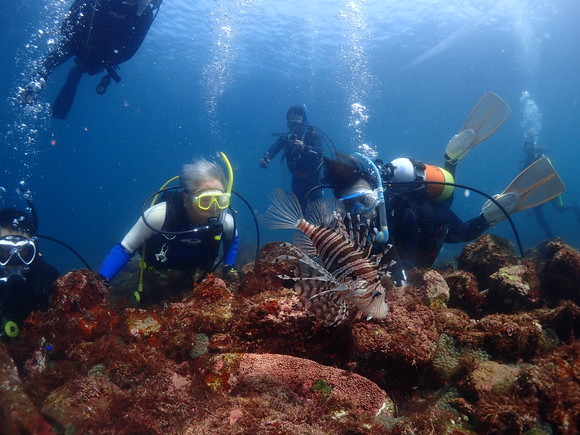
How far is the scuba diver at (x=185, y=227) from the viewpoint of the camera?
4.87 m

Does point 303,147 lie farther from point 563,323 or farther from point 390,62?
point 390,62

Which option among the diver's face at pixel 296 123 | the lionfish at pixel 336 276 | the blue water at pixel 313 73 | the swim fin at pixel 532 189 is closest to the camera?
the lionfish at pixel 336 276

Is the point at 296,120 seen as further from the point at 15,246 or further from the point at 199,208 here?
the point at 15,246

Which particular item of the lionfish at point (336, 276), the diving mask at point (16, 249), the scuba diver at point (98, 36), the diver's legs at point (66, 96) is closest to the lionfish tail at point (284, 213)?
the lionfish at point (336, 276)

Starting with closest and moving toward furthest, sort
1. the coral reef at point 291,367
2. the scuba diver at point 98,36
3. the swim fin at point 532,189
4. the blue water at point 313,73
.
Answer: the coral reef at point 291,367, the swim fin at point 532,189, the scuba diver at point 98,36, the blue water at point 313,73

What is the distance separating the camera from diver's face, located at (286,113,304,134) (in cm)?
1087

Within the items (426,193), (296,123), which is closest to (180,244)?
(426,193)

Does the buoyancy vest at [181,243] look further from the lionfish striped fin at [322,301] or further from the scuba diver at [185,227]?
the lionfish striped fin at [322,301]

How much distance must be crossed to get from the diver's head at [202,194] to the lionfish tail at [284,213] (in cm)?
143

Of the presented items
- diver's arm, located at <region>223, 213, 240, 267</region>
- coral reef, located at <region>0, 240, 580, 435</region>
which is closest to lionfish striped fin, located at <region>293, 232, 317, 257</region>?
coral reef, located at <region>0, 240, 580, 435</region>

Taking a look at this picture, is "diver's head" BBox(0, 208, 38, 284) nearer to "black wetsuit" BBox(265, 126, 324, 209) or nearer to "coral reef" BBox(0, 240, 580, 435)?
"coral reef" BBox(0, 240, 580, 435)

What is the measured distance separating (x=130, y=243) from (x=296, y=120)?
7.36m

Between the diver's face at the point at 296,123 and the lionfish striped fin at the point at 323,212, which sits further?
the diver's face at the point at 296,123

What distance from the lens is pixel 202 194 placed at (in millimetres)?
4750
